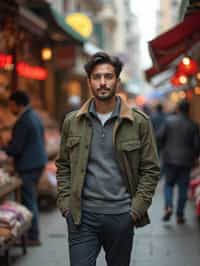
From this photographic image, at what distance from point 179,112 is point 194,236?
2.12m

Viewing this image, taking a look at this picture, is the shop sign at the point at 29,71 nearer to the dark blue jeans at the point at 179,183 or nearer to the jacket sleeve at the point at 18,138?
the dark blue jeans at the point at 179,183

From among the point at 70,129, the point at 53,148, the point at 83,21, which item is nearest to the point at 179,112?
the point at 53,148

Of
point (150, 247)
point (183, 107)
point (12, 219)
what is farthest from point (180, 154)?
point (12, 219)

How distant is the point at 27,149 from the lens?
765cm

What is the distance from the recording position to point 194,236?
839cm

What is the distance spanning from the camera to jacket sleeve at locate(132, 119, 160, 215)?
13.6 feet

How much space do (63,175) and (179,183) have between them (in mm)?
5130

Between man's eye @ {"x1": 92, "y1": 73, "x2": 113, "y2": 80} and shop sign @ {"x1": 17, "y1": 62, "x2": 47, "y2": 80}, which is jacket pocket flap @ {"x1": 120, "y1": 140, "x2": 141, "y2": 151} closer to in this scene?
man's eye @ {"x1": 92, "y1": 73, "x2": 113, "y2": 80}

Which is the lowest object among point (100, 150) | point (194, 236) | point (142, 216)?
point (194, 236)

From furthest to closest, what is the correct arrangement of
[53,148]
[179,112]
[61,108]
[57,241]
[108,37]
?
[108,37] → [61,108] → [53,148] → [179,112] → [57,241]

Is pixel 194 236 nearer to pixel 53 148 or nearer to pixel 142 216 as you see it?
pixel 142 216

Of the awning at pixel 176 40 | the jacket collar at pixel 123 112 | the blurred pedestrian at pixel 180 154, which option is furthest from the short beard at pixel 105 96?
the blurred pedestrian at pixel 180 154

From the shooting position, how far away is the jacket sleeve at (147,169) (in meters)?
4.14

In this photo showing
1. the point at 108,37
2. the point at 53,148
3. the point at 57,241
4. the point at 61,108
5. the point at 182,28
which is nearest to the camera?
the point at 182,28
